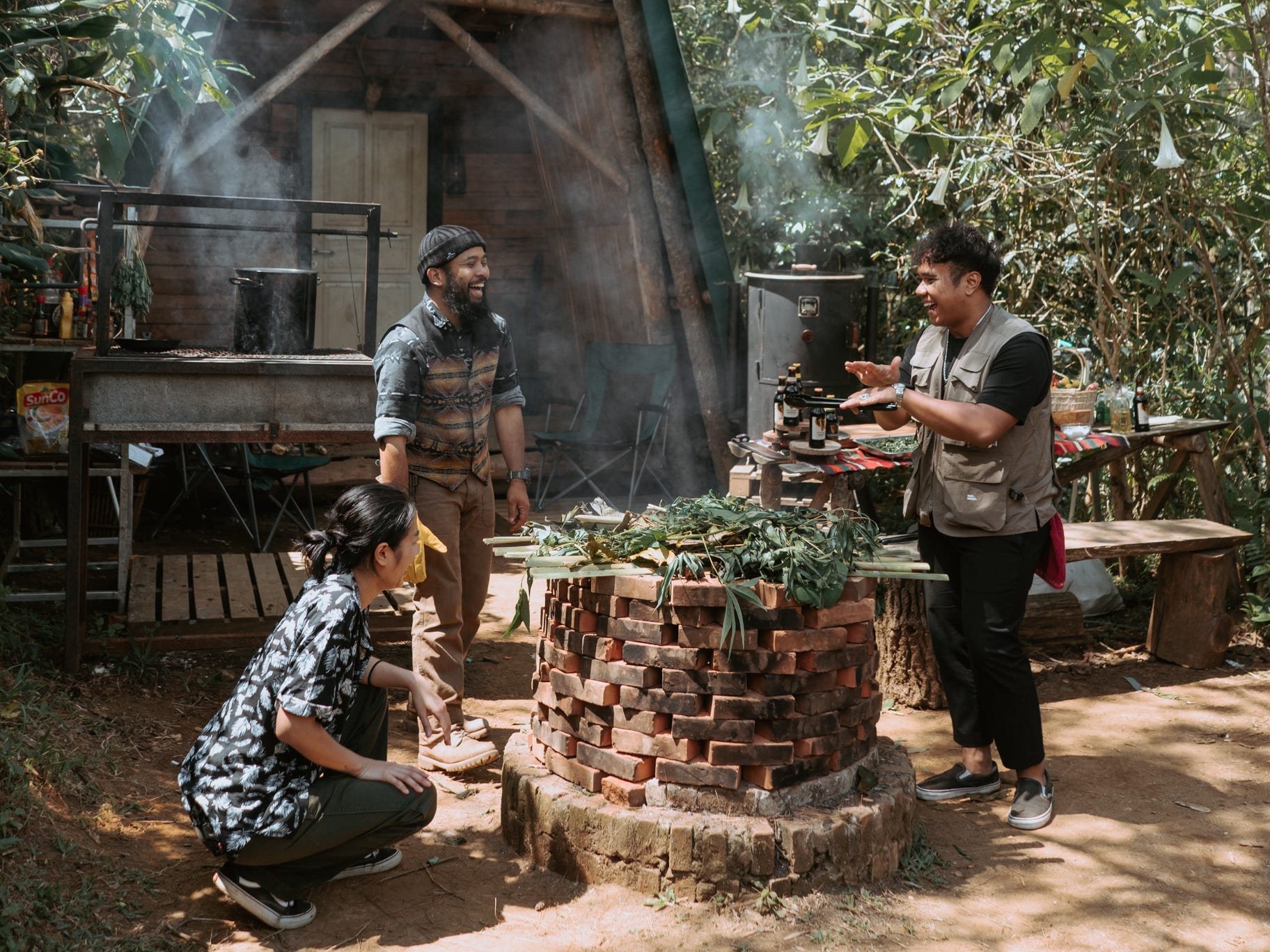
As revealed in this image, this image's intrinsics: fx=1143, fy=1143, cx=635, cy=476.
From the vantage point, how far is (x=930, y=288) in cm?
388

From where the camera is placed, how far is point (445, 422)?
4340 mm

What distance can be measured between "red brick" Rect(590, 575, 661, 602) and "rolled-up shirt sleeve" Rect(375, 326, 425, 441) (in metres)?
1.16

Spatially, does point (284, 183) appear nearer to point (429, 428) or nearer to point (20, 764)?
point (429, 428)

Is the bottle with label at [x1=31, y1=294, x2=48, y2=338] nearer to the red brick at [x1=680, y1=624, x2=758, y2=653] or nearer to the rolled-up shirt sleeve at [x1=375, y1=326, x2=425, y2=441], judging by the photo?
the rolled-up shirt sleeve at [x1=375, y1=326, x2=425, y2=441]

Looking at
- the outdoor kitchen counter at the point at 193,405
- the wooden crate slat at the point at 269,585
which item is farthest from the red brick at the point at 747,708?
the wooden crate slat at the point at 269,585

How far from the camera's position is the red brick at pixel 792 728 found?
3.31m

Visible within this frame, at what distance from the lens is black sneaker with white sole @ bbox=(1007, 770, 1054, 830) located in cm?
395

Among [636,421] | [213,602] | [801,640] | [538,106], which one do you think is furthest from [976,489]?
[636,421]

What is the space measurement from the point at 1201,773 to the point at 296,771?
11.3ft

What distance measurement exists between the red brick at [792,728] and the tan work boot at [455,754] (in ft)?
4.52

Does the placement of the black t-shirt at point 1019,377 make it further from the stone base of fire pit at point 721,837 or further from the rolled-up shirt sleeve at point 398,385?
the rolled-up shirt sleeve at point 398,385

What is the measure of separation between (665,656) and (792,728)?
1.41 feet

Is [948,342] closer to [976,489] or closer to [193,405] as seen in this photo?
[976,489]

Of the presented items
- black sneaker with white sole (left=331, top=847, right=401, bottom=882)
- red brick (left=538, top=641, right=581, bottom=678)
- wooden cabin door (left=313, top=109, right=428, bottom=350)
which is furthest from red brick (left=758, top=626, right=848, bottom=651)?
wooden cabin door (left=313, top=109, right=428, bottom=350)
